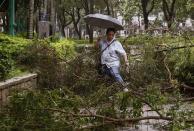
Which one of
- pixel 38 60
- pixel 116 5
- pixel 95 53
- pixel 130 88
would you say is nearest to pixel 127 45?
pixel 95 53

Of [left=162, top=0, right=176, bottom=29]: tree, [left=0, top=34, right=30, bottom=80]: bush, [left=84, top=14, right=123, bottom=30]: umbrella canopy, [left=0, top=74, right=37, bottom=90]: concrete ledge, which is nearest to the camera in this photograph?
[left=0, top=74, right=37, bottom=90]: concrete ledge

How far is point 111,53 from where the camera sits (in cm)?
1107

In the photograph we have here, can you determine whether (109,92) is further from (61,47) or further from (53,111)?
(61,47)

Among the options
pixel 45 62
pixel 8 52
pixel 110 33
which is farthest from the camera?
pixel 8 52

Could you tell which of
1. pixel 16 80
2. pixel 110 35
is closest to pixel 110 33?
pixel 110 35

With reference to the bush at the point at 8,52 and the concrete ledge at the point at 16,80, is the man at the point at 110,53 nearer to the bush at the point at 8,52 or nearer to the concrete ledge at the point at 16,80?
the concrete ledge at the point at 16,80

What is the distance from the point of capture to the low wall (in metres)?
9.49

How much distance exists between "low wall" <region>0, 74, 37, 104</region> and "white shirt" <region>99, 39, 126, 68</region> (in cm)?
170

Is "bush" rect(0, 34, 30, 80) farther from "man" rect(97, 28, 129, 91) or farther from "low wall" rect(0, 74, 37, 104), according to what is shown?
"man" rect(97, 28, 129, 91)

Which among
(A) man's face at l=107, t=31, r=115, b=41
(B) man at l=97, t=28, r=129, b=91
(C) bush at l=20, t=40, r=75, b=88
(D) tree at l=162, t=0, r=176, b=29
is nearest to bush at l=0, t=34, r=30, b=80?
(C) bush at l=20, t=40, r=75, b=88

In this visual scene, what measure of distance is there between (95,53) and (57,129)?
4090mm

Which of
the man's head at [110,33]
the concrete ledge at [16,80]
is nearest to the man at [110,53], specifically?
the man's head at [110,33]

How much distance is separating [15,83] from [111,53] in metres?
2.13

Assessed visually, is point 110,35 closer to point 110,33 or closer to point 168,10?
point 110,33
